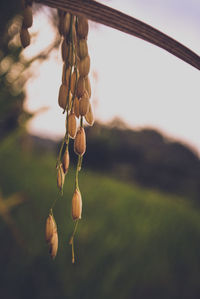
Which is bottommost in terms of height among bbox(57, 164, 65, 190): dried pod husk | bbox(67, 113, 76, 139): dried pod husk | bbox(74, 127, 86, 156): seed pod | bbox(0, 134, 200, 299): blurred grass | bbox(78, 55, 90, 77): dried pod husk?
bbox(0, 134, 200, 299): blurred grass

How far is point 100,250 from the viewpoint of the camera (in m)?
1.64

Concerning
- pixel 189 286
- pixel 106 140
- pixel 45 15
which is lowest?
pixel 189 286

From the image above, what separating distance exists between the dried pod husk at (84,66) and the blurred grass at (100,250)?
75cm

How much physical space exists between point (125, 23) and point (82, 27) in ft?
0.22

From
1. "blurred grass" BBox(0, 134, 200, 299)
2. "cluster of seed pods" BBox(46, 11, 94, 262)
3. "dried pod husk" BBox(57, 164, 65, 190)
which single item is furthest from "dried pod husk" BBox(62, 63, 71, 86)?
"blurred grass" BBox(0, 134, 200, 299)

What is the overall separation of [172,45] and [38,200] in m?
2.15

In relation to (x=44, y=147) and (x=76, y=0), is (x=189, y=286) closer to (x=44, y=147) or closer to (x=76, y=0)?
(x=76, y=0)

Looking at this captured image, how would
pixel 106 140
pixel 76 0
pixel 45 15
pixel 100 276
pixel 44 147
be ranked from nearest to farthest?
pixel 76 0
pixel 45 15
pixel 100 276
pixel 106 140
pixel 44 147

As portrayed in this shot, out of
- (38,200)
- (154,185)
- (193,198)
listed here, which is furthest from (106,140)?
(38,200)

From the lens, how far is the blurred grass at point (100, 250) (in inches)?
50.2

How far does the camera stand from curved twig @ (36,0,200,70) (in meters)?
0.30

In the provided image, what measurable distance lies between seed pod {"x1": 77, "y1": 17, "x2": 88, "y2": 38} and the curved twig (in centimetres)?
3

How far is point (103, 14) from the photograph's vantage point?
12.0 inches

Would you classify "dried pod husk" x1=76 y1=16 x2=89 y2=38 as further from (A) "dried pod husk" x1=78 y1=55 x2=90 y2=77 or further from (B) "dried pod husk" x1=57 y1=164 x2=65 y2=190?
(B) "dried pod husk" x1=57 y1=164 x2=65 y2=190
